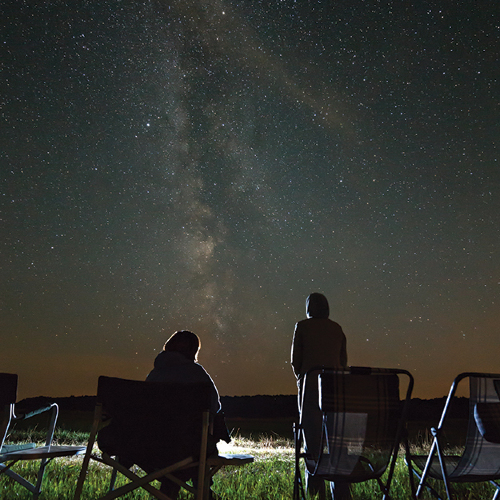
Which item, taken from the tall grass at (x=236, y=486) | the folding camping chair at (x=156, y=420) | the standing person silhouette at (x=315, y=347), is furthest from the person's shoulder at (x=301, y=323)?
the folding camping chair at (x=156, y=420)

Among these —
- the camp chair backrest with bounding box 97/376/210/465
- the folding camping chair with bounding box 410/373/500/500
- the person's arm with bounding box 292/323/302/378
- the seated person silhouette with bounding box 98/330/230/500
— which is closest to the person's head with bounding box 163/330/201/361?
the seated person silhouette with bounding box 98/330/230/500

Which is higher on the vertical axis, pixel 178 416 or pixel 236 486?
pixel 178 416

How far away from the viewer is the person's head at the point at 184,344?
3.32 m

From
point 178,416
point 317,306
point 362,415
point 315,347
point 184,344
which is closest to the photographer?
point 362,415

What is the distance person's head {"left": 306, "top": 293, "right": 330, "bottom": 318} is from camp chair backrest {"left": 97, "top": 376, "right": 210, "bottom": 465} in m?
1.65

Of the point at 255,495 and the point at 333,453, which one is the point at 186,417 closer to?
the point at 333,453

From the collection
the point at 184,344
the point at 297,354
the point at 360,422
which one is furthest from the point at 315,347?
the point at 360,422

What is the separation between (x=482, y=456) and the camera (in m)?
2.70

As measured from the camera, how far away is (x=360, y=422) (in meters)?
2.56

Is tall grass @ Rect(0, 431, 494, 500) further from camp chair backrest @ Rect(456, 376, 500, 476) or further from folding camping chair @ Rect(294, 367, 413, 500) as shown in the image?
folding camping chair @ Rect(294, 367, 413, 500)

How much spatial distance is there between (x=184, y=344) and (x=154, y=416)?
0.72m

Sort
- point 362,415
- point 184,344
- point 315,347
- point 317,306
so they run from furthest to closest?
point 317,306, point 315,347, point 184,344, point 362,415

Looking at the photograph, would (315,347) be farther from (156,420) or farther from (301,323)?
(156,420)

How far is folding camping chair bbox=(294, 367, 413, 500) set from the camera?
253 cm
